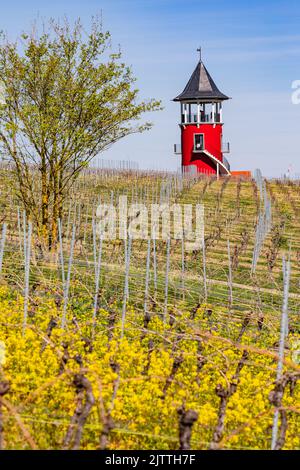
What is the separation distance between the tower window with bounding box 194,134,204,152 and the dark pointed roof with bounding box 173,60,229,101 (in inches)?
104

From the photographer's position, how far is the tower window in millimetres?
52281

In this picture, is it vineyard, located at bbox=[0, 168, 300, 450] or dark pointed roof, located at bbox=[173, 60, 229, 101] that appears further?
dark pointed roof, located at bbox=[173, 60, 229, 101]

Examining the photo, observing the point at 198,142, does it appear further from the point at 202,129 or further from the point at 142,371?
the point at 142,371

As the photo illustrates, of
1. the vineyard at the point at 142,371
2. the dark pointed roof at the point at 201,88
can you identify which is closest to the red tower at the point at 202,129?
the dark pointed roof at the point at 201,88

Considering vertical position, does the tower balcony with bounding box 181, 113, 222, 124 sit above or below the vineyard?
above

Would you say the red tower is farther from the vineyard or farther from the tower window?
the vineyard

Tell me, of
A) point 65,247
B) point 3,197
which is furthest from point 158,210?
point 65,247

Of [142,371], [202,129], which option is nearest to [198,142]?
[202,129]

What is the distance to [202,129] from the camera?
172ft

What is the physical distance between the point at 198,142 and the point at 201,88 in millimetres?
3860

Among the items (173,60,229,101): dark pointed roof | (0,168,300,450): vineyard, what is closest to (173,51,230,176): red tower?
(173,60,229,101): dark pointed roof

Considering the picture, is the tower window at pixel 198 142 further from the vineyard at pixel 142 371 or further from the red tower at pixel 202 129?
the vineyard at pixel 142 371

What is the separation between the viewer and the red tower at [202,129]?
52.4 m

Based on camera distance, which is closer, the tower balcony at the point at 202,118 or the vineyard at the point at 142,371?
the vineyard at the point at 142,371
